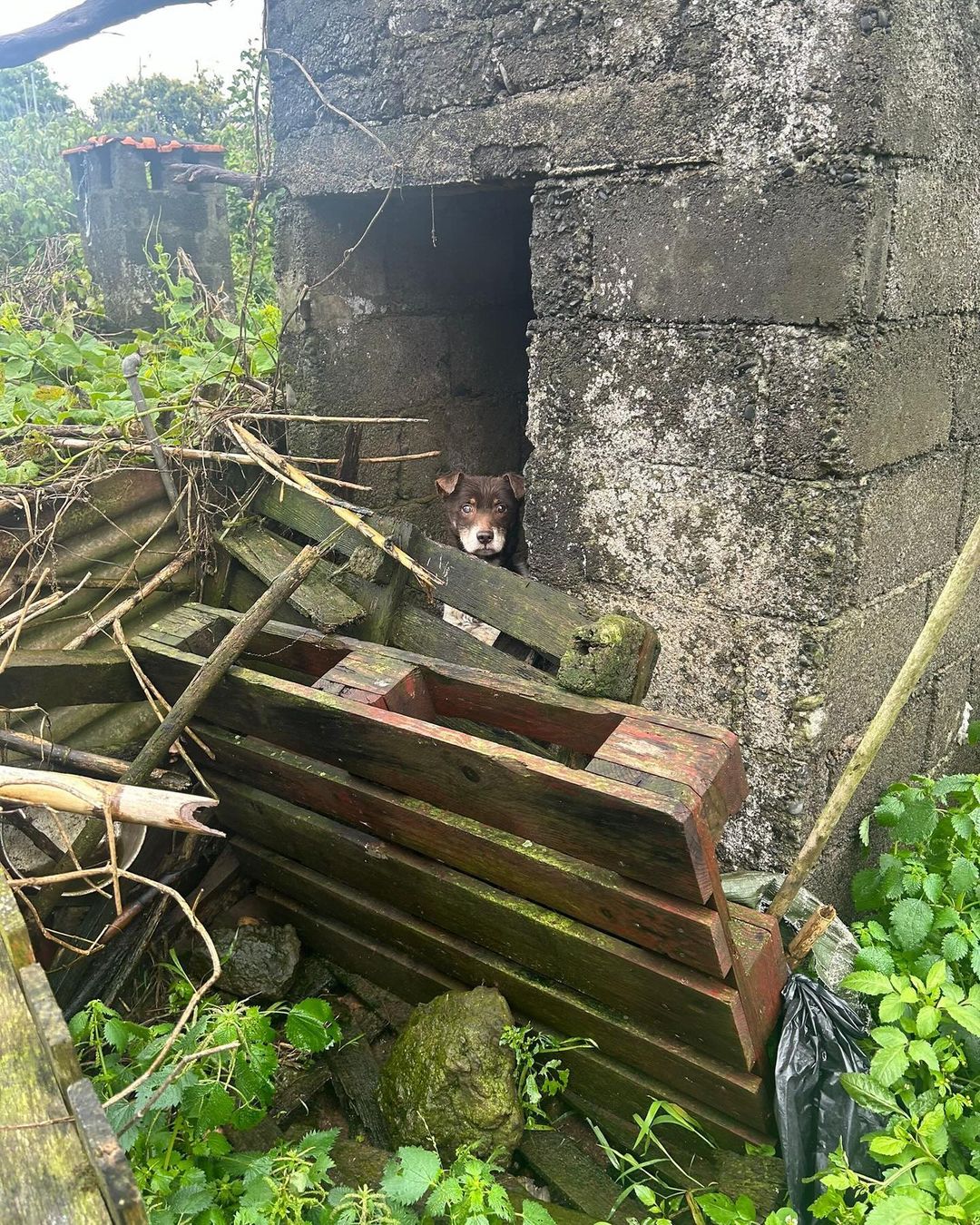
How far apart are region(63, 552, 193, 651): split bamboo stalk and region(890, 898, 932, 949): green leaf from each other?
2811mm

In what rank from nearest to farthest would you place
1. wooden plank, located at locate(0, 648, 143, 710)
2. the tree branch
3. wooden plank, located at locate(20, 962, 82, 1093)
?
wooden plank, located at locate(20, 962, 82, 1093) < wooden plank, located at locate(0, 648, 143, 710) < the tree branch

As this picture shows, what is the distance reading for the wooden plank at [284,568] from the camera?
10.7ft

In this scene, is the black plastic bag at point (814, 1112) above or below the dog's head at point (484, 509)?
below

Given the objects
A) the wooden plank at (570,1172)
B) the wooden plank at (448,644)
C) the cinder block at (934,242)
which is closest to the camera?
the wooden plank at (570,1172)

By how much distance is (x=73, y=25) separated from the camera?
6.66 meters

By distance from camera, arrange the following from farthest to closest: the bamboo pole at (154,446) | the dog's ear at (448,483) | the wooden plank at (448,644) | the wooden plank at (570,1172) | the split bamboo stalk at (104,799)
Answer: the dog's ear at (448,483) → the bamboo pole at (154,446) → the wooden plank at (448,644) → the wooden plank at (570,1172) → the split bamboo stalk at (104,799)

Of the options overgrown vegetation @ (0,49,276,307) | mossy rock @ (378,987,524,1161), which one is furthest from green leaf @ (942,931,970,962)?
overgrown vegetation @ (0,49,276,307)

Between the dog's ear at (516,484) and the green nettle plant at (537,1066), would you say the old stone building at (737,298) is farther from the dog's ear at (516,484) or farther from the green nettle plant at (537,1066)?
the green nettle plant at (537,1066)

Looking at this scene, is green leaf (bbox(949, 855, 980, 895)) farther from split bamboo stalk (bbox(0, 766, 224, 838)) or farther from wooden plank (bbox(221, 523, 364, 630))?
split bamboo stalk (bbox(0, 766, 224, 838))

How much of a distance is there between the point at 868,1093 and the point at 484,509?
2714 millimetres

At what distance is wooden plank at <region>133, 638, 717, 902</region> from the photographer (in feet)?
7.04

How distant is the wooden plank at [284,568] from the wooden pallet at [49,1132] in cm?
176

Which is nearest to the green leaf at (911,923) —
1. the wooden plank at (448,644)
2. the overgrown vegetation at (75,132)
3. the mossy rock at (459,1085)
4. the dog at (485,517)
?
the mossy rock at (459,1085)

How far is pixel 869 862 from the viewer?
360 cm
